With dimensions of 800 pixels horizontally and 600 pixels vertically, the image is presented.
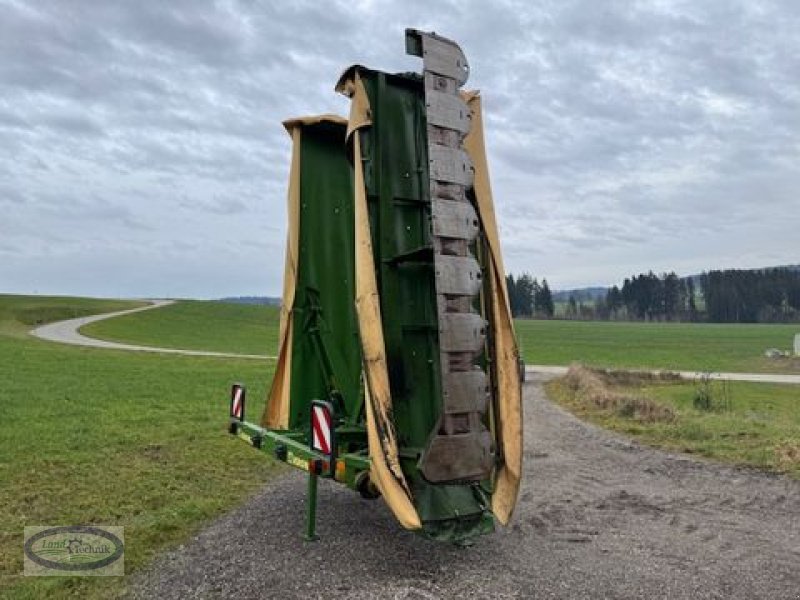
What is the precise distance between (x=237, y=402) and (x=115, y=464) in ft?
10.1

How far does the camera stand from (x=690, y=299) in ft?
408

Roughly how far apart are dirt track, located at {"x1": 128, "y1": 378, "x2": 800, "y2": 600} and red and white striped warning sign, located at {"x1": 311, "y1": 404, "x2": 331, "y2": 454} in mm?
839

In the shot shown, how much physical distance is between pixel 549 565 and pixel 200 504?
11.7 feet

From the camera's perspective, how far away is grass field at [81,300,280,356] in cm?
4900

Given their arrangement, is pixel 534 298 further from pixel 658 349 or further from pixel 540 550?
pixel 540 550

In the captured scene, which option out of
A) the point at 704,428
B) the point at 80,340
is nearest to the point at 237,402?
the point at 704,428

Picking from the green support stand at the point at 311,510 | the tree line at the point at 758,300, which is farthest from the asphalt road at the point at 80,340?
the tree line at the point at 758,300

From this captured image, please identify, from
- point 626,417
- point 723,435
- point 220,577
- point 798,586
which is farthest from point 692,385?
point 220,577

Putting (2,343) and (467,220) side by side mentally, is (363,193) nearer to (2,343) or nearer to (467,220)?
(467,220)

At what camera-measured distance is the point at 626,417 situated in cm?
1322

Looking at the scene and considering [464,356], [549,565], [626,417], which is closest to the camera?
[464,356]

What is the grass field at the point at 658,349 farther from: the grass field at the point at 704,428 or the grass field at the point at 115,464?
the grass field at the point at 115,464

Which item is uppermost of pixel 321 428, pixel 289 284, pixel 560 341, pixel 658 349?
pixel 289 284

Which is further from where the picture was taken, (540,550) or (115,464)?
(115,464)
